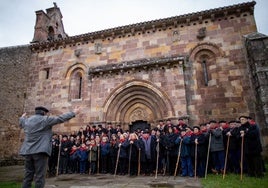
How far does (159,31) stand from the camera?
1184 cm

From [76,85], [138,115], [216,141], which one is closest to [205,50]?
[138,115]

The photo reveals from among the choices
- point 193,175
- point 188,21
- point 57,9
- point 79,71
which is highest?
point 57,9

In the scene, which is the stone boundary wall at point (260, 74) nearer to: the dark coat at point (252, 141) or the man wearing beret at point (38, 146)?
the dark coat at point (252, 141)

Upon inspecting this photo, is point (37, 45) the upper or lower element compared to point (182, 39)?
upper

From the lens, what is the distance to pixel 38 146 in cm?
421

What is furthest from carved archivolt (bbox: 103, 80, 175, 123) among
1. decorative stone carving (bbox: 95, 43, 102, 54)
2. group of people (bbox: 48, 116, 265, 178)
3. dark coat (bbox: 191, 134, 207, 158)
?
dark coat (bbox: 191, 134, 207, 158)

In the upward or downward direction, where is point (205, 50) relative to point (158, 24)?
downward

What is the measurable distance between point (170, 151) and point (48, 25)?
13.7 metres

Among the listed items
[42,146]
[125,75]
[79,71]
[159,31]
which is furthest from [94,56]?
[42,146]

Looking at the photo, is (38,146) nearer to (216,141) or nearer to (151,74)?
(216,141)

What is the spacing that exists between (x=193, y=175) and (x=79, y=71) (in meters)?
8.88

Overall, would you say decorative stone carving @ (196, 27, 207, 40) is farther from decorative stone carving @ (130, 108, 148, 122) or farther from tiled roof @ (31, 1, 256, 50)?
decorative stone carving @ (130, 108, 148, 122)

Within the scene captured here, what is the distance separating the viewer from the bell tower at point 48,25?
15297 mm

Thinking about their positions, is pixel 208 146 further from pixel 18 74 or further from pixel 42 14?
pixel 42 14
